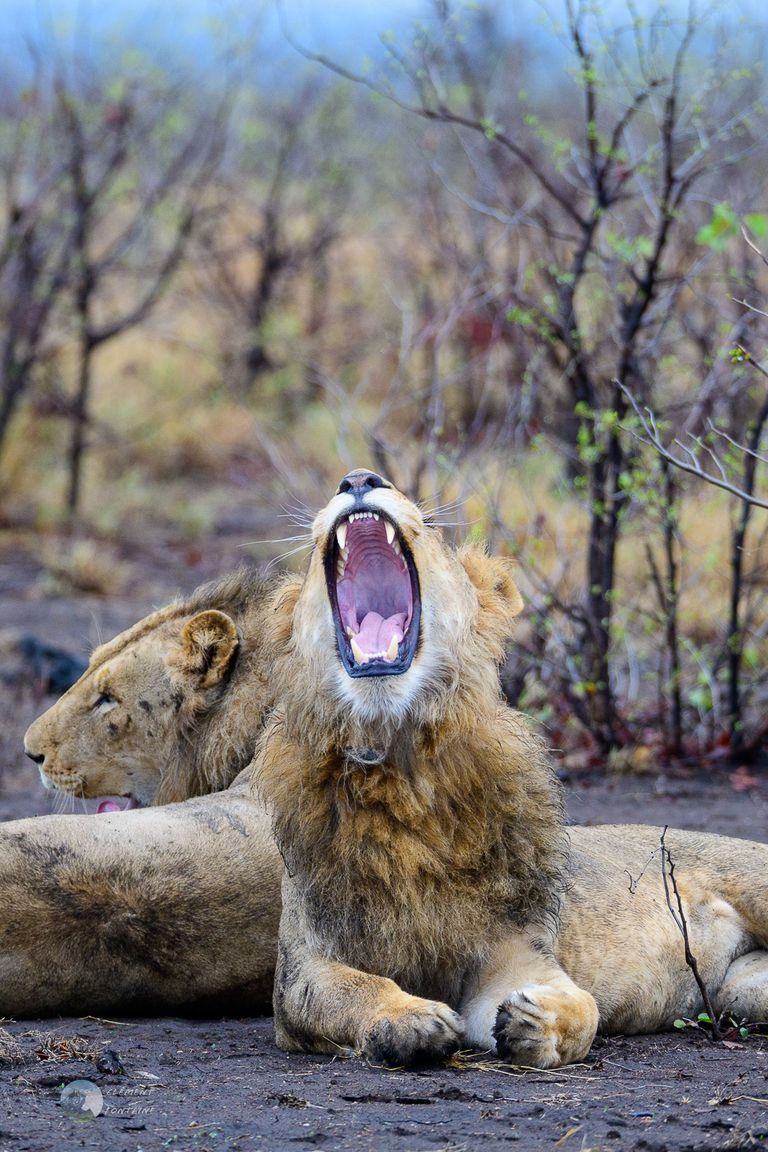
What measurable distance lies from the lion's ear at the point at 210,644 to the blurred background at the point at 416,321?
0.84m

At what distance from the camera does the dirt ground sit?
3.23 m

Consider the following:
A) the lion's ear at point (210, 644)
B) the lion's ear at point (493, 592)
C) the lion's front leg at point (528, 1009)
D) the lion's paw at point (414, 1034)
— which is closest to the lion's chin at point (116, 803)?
the lion's ear at point (210, 644)

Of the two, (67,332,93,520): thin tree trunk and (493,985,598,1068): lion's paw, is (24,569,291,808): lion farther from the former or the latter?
(67,332,93,520): thin tree trunk

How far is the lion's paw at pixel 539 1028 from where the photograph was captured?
3775 millimetres

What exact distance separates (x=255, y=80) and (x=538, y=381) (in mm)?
9522

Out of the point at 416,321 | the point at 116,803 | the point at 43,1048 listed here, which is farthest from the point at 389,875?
the point at 416,321

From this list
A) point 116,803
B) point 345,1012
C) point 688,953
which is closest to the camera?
point 345,1012

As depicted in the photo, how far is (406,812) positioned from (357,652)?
0.41 meters

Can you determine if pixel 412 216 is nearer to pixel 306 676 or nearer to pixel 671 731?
pixel 671 731

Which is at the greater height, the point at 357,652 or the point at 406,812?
the point at 357,652

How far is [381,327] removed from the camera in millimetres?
17219

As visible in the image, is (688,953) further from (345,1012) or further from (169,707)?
(169,707)

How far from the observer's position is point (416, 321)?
14.5m

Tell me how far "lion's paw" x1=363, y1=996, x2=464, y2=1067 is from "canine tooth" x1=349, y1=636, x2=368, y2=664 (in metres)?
0.83
